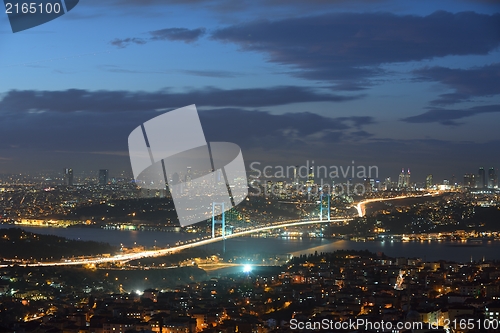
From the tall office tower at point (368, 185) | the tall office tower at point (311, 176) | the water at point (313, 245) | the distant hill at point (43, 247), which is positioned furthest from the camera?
the tall office tower at point (368, 185)

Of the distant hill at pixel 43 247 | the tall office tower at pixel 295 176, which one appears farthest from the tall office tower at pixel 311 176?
the distant hill at pixel 43 247

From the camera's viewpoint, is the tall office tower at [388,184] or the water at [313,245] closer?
the water at [313,245]

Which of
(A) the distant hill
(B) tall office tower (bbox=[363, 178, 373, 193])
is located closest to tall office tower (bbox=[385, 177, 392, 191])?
(B) tall office tower (bbox=[363, 178, 373, 193])

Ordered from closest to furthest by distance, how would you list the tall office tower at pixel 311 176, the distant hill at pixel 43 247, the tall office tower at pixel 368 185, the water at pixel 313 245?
the distant hill at pixel 43 247, the water at pixel 313 245, the tall office tower at pixel 311 176, the tall office tower at pixel 368 185

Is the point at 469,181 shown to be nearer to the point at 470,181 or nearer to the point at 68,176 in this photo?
the point at 470,181

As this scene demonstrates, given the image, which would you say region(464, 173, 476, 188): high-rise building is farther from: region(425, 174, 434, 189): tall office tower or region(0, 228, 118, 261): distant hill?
region(0, 228, 118, 261): distant hill

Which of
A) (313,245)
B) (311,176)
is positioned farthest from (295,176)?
(313,245)

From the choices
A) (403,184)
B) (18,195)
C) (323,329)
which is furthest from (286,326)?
(403,184)

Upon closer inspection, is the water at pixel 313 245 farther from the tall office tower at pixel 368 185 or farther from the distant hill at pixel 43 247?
the tall office tower at pixel 368 185

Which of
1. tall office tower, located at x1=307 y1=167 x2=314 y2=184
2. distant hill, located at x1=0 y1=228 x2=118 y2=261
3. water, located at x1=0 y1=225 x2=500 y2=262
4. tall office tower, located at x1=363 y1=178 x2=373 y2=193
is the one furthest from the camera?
tall office tower, located at x1=363 y1=178 x2=373 y2=193
